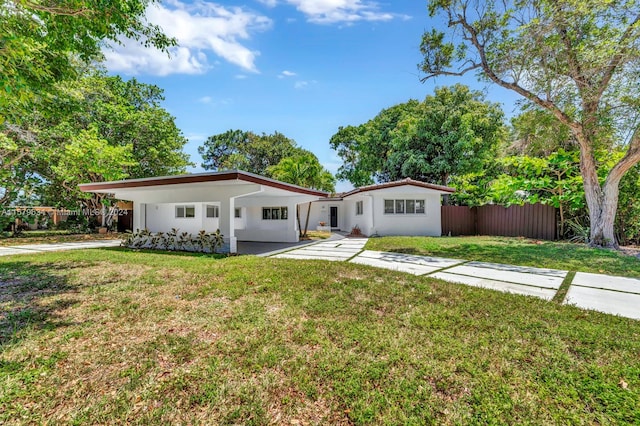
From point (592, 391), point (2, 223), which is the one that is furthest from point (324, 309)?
point (2, 223)

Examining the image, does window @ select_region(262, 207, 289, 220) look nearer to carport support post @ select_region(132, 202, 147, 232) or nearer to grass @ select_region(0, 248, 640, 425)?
carport support post @ select_region(132, 202, 147, 232)

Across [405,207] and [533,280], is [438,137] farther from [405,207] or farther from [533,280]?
[533,280]

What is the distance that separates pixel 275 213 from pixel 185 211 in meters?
3.99

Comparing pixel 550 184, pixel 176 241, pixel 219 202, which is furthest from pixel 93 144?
pixel 550 184

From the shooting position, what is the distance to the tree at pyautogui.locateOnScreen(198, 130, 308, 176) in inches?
1243

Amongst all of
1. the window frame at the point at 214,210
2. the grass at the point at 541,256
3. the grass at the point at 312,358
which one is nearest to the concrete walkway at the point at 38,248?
the window frame at the point at 214,210

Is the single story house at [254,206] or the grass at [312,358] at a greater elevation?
the single story house at [254,206]

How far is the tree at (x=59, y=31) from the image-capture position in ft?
14.8

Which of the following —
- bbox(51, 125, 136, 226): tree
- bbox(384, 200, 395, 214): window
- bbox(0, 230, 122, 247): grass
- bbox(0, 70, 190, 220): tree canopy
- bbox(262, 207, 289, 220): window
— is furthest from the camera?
bbox(384, 200, 395, 214): window

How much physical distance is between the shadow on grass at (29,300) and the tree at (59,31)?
2.92 meters

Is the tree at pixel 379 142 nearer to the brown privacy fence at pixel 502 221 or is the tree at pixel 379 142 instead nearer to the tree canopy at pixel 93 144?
the brown privacy fence at pixel 502 221

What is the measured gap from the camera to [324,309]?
3.86 m

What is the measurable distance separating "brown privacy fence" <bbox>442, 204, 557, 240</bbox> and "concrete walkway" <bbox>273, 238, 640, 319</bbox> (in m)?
7.33

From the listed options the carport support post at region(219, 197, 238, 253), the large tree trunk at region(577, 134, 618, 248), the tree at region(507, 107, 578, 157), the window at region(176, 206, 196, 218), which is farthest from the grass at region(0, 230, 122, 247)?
the large tree trunk at region(577, 134, 618, 248)
